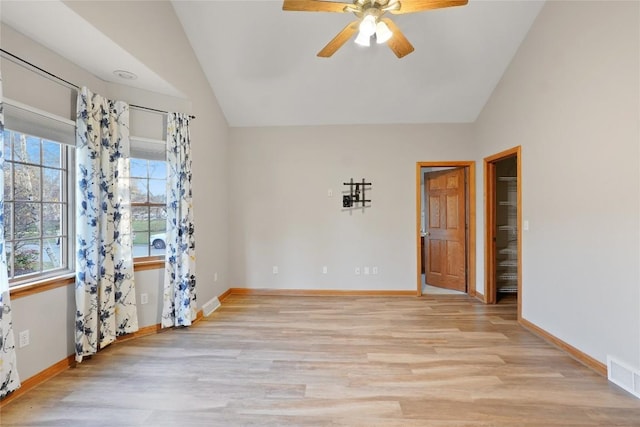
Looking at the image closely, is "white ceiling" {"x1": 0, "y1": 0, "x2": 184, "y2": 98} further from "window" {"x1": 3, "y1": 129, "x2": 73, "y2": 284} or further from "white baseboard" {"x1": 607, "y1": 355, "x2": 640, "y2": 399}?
"white baseboard" {"x1": 607, "y1": 355, "x2": 640, "y2": 399}

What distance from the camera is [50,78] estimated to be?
7.80 ft

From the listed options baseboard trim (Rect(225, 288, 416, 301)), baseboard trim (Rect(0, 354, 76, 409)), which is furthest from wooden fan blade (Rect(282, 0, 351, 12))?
baseboard trim (Rect(225, 288, 416, 301))

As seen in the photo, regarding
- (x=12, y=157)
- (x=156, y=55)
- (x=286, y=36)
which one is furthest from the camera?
(x=286, y=36)

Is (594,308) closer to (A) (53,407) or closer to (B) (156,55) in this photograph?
(A) (53,407)

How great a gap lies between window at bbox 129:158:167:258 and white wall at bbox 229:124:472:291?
1.33 meters

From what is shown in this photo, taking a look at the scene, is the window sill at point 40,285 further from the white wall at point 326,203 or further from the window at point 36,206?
the white wall at point 326,203

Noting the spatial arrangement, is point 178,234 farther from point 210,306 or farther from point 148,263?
point 210,306

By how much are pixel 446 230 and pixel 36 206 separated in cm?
515

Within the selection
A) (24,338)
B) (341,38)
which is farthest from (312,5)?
(24,338)

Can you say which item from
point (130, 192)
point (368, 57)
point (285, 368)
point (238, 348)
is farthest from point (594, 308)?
point (130, 192)

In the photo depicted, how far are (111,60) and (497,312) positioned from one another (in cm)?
514

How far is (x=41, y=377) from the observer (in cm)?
226

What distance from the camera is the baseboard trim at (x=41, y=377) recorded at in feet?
6.64

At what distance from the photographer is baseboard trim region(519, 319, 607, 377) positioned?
237cm
